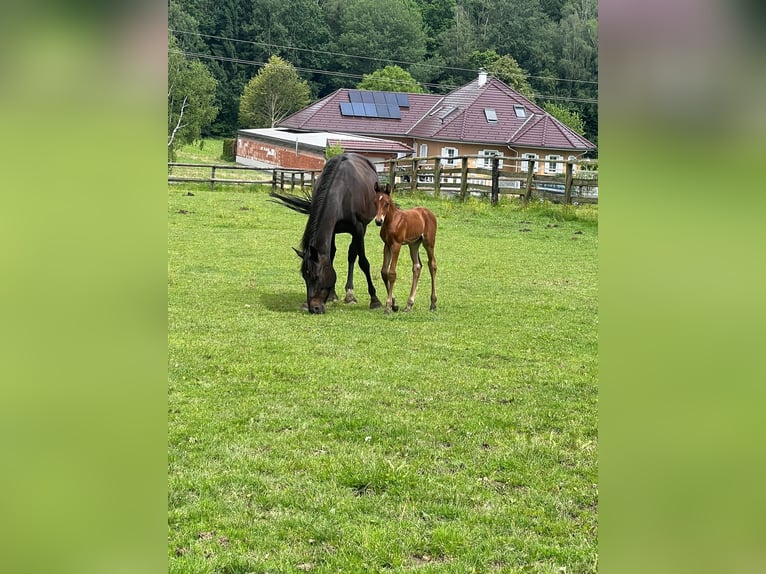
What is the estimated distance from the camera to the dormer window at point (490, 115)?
40.1 m

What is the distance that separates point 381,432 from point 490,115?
37.9m

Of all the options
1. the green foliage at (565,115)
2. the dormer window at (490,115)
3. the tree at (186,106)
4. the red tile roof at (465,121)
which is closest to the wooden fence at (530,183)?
the red tile roof at (465,121)

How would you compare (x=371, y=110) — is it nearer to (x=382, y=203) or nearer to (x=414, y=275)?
(x=414, y=275)

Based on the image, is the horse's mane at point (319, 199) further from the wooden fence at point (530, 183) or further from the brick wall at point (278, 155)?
the brick wall at point (278, 155)

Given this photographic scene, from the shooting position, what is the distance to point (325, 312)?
8.27 meters

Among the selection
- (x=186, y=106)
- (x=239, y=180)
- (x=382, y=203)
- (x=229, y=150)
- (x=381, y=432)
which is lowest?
(x=381, y=432)

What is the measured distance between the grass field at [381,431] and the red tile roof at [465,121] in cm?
2783

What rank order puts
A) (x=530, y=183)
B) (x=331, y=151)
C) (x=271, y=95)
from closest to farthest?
(x=530, y=183) → (x=331, y=151) → (x=271, y=95)
